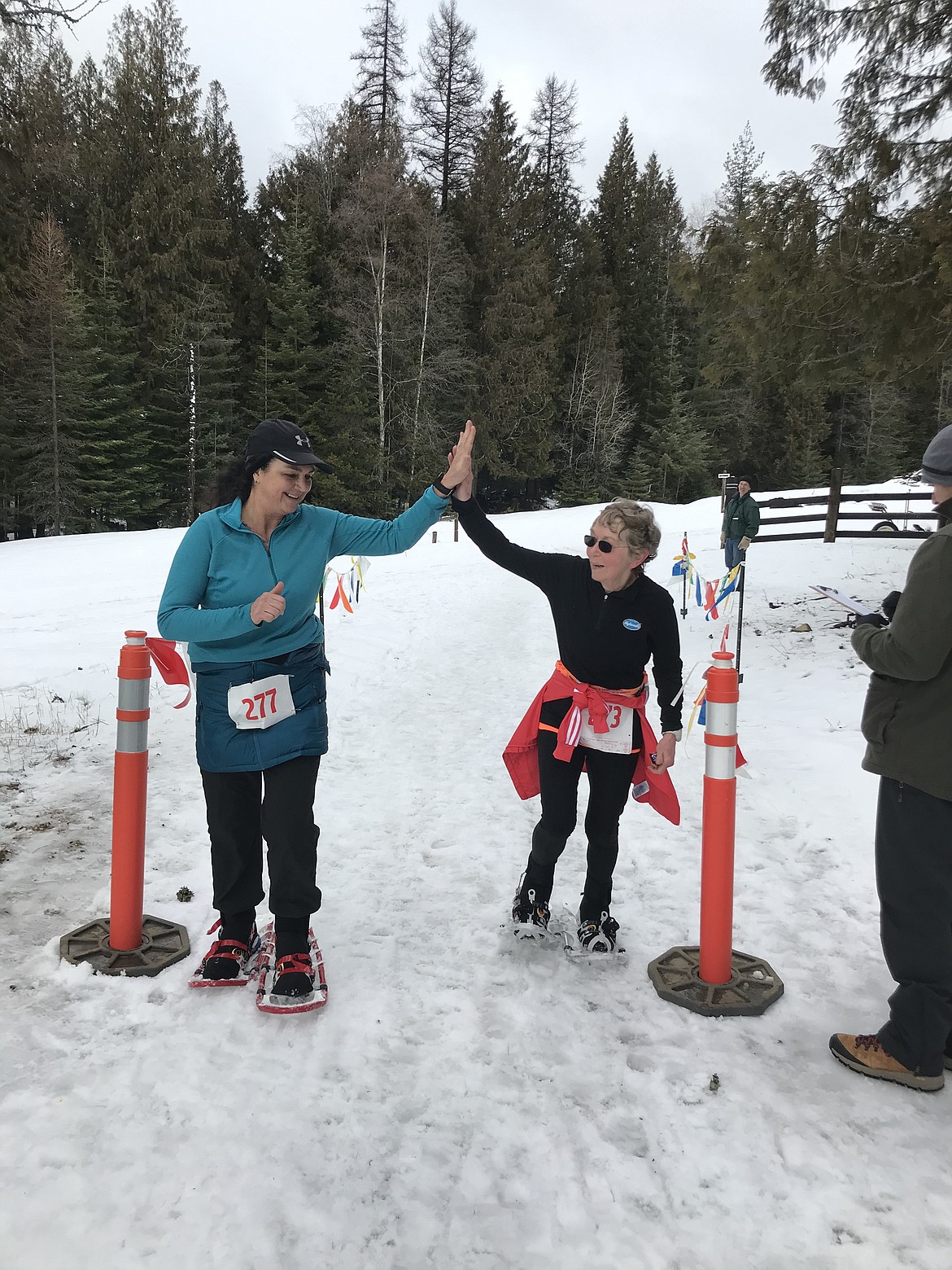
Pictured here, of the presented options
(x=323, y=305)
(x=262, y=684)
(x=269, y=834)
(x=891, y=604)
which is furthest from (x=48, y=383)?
(x=891, y=604)

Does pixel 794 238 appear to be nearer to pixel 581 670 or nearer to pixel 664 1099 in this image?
pixel 581 670

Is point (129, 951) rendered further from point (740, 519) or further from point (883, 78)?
point (740, 519)

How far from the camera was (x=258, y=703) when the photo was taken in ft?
10.5

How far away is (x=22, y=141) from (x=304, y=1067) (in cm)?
678

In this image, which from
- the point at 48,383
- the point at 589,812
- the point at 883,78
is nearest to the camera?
the point at 589,812

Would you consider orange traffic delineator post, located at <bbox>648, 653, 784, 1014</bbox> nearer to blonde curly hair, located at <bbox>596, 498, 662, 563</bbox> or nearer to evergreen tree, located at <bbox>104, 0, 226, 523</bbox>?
blonde curly hair, located at <bbox>596, 498, 662, 563</bbox>

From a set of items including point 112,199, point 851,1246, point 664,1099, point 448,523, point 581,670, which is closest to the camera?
point 851,1246

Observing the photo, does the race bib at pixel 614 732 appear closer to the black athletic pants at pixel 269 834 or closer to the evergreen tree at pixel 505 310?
the black athletic pants at pixel 269 834

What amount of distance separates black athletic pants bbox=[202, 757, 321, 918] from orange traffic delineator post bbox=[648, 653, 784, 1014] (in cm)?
148

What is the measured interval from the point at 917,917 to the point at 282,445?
2.74 m

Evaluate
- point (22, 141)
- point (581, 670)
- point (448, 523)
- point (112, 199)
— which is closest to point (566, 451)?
point (448, 523)

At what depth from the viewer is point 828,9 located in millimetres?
8117

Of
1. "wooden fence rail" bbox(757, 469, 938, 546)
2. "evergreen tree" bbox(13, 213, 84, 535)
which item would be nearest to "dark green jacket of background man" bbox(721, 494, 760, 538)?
"wooden fence rail" bbox(757, 469, 938, 546)

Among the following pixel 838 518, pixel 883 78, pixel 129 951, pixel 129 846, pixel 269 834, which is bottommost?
pixel 129 951
